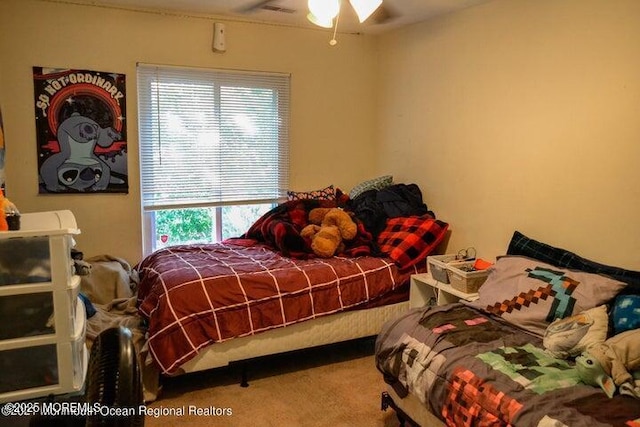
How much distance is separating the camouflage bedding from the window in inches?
75.7

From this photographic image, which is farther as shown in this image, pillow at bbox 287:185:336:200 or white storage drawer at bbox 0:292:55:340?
pillow at bbox 287:185:336:200

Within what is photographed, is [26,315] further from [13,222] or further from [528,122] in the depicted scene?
[528,122]

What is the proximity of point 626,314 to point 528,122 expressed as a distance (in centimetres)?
130

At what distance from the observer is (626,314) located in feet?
6.72

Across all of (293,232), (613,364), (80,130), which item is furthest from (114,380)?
(80,130)

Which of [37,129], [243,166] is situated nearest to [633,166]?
[243,166]

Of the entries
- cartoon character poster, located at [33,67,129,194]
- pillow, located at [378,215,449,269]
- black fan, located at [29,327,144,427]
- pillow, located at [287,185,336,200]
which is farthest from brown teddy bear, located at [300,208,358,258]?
black fan, located at [29,327,144,427]

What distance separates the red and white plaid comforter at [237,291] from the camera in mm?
2609

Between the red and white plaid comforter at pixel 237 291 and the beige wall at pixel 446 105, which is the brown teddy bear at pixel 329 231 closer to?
the red and white plaid comforter at pixel 237 291

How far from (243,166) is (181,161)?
0.50 metres

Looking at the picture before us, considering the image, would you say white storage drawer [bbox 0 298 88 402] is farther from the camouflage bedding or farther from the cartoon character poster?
the cartoon character poster

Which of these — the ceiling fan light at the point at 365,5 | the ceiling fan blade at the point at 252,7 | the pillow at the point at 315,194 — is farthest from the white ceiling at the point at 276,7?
the pillow at the point at 315,194

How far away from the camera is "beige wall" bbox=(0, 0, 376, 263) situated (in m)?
3.18

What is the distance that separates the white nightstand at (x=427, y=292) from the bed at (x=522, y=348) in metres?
0.42
